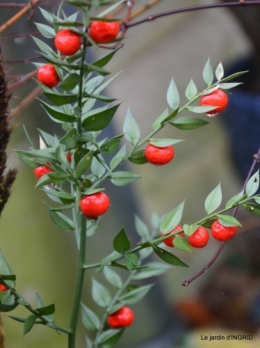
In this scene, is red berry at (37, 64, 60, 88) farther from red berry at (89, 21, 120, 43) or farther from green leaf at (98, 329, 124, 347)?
green leaf at (98, 329, 124, 347)

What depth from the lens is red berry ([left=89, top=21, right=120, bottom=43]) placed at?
0.67ft

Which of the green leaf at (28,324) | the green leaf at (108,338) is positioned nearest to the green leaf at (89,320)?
the green leaf at (108,338)

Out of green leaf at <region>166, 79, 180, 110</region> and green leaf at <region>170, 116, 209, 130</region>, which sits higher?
green leaf at <region>166, 79, 180, 110</region>

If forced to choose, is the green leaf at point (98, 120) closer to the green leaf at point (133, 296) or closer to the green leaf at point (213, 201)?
the green leaf at point (213, 201)

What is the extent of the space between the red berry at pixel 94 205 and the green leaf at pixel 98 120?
43 millimetres

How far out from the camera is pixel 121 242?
317 mm

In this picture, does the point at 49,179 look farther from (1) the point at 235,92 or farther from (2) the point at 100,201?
(1) the point at 235,92

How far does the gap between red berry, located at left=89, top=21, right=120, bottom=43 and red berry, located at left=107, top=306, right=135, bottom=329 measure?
0.29 meters

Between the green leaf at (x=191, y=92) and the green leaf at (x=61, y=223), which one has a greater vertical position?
the green leaf at (x=191, y=92)

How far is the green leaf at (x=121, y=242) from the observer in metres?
0.31

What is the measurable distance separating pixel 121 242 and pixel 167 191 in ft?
3.19

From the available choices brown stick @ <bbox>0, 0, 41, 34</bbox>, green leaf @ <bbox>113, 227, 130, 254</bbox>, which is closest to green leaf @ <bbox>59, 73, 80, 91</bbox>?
green leaf @ <bbox>113, 227, 130, 254</bbox>

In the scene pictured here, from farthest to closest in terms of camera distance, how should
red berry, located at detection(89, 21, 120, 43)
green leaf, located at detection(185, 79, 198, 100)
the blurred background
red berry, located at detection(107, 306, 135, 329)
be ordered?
1. the blurred background
2. red berry, located at detection(107, 306, 135, 329)
3. green leaf, located at detection(185, 79, 198, 100)
4. red berry, located at detection(89, 21, 120, 43)

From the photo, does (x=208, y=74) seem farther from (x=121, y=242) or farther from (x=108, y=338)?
(x=108, y=338)
